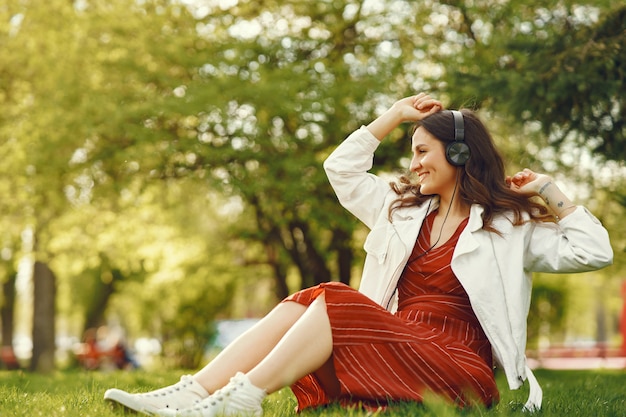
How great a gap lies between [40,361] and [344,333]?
47.6ft

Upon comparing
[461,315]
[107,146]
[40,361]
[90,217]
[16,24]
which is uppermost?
[461,315]

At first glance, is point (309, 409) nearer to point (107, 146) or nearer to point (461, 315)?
point (461, 315)

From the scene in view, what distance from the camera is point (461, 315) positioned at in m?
3.68

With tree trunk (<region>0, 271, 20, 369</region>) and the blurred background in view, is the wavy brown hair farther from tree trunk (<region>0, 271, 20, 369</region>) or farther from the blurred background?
tree trunk (<region>0, 271, 20, 369</region>)

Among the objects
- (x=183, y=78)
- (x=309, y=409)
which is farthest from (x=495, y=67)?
(x=309, y=409)

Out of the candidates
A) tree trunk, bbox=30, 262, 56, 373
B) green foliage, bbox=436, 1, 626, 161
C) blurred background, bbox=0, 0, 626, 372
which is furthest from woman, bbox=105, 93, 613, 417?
tree trunk, bbox=30, 262, 56, 373

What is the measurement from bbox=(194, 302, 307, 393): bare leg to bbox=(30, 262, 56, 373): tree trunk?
1430 cm

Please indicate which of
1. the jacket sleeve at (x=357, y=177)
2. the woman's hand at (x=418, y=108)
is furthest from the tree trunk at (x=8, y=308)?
the woman's hand at (x=418, y=108)

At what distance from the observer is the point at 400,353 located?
335 centimetres

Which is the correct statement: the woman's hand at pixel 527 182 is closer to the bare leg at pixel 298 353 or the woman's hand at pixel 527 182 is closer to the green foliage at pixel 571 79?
the bare leg at pixel 298 353

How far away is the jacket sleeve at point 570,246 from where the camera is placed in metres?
3.55

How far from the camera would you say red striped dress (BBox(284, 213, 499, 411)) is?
331cm

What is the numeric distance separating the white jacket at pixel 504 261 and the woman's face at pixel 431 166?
0.43ft

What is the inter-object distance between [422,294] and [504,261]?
419mm
